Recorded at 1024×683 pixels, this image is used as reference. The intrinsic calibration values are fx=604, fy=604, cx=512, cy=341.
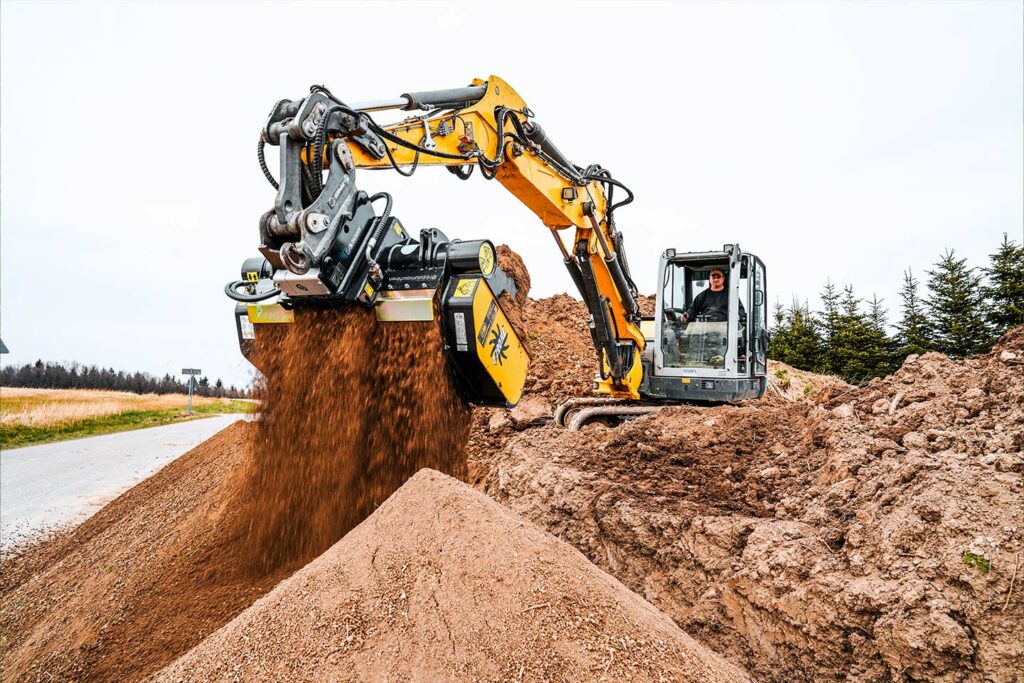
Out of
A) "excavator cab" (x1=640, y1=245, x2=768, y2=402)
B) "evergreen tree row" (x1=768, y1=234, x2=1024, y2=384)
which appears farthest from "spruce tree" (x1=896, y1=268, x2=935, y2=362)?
"excavator cab" (x1=640, y1=245, x2=768, y2=402)

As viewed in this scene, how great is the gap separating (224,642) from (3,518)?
645 cm

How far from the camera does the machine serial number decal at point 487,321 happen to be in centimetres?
411

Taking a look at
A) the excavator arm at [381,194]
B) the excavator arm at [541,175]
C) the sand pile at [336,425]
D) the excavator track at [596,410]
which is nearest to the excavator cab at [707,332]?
the excavator track at [596,410]

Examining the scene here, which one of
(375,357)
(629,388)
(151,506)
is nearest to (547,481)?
(375,357)

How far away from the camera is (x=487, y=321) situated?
4176 millimetres

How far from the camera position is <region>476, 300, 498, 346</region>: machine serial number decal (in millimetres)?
4105

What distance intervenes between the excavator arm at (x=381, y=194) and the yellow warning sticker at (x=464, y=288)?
14mm

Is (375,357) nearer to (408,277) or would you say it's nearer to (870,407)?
(408,277)

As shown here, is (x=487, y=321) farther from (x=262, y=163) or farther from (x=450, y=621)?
(x=450, y=621)

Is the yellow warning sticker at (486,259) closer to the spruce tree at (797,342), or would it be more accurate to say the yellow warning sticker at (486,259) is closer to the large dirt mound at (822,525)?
the large dirt mound at (822,525)

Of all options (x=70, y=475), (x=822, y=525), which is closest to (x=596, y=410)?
(x=822, y=525)

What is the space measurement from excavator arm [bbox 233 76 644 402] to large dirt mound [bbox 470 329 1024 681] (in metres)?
1.24

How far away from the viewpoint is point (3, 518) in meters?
6.84

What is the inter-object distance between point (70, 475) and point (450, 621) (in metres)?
9.35
